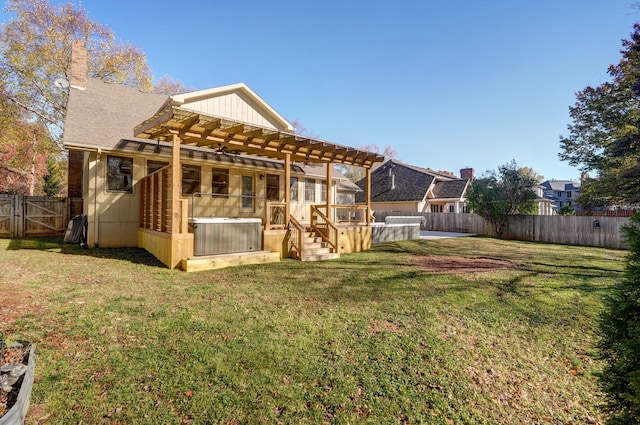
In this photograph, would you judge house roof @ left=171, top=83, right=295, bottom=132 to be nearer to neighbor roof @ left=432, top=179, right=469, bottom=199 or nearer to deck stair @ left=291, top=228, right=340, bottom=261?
deck stair @ left=291, top=228, right=340, bottom=261

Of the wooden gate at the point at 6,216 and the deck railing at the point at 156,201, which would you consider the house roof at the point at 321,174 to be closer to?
the deck railing at the point at 156,201

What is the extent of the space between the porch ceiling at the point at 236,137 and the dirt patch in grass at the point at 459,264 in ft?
15.5

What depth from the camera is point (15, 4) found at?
18.5 m

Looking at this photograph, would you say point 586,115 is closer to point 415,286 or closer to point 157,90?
point 415,286

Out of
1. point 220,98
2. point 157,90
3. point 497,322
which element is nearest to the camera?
point 497,322

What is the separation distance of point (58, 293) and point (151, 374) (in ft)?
11.4

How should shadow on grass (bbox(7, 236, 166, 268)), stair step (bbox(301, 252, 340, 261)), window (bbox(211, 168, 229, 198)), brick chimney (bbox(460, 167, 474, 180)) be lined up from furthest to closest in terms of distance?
brick chimney (bbox(460, 167, 474, 180))
window (bbox(211, 168, 229, 198))
stair step (bbox(301, 252, 340, 261))
shadow on grass (bbox(7, 236, 166, 268))

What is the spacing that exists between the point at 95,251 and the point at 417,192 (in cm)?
2392

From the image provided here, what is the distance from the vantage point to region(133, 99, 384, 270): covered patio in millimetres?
7082

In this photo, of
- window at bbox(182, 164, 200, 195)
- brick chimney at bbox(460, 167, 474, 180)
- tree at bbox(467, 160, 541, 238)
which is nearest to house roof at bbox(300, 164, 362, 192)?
window at bbox(182, 164, 200, 195)

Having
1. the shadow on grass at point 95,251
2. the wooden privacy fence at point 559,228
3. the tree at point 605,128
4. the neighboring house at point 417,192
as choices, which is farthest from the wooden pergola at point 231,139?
the neighboring house at point 417,192

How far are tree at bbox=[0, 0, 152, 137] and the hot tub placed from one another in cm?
2054

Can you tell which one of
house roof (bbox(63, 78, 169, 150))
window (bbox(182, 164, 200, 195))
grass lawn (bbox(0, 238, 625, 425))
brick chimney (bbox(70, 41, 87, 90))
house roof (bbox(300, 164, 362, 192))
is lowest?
grass lawn (bbox(0, 238, 625, 425))

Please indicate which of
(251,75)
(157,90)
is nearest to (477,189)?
(251,75)
